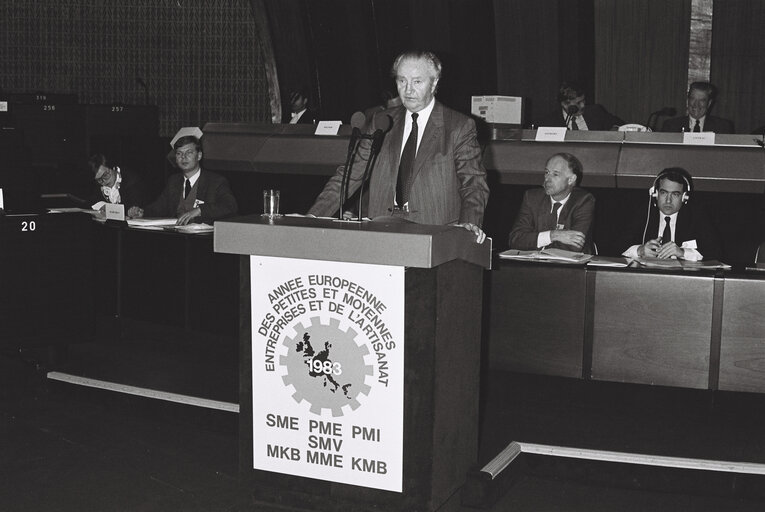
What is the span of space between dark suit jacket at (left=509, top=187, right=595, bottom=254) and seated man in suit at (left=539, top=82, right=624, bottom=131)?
1946mm

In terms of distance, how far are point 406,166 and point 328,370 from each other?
945 millimetres

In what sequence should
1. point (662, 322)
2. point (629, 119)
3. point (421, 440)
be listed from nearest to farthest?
point (421, 440)
point (662, 322)
point (629, 119)

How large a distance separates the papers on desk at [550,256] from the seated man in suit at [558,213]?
0.31m

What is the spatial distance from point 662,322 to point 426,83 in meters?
1.52

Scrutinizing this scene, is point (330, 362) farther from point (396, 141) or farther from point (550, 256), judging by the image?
point (550, 256)

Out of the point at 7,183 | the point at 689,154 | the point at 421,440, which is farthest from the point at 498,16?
the point at 421,440

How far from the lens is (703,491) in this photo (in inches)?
117

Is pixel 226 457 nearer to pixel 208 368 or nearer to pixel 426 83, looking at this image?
pixel 208 368

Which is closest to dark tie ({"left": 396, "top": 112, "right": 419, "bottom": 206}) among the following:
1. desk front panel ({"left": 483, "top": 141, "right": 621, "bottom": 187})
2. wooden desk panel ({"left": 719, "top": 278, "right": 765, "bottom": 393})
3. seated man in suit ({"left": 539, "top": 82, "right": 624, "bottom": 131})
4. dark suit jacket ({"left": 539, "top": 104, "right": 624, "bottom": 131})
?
wooden desk panel ({"left": 719, "top": 278, "right": 765, "bottom": 393})

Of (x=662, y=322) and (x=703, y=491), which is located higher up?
(x=662, y=322)

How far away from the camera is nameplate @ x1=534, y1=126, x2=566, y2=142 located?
5.97m

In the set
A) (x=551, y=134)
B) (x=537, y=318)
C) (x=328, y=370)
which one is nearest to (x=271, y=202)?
(x=328, y=370)

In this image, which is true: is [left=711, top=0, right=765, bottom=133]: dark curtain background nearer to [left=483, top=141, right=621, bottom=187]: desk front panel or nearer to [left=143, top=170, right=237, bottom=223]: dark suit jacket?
[left=483, top=141, right=621, bottom=187]: desk front panel

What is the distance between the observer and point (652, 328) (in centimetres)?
375
